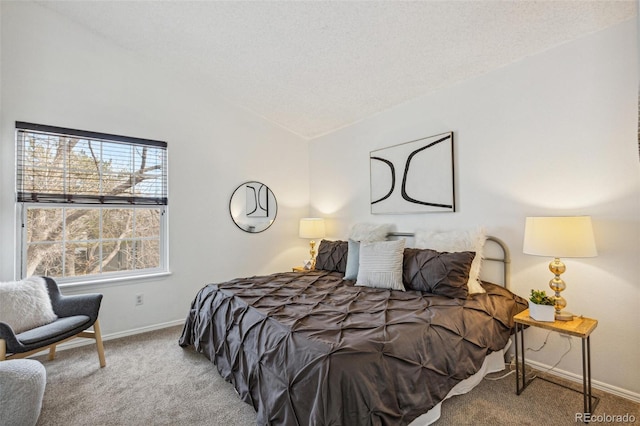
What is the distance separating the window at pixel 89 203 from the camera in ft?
9.34

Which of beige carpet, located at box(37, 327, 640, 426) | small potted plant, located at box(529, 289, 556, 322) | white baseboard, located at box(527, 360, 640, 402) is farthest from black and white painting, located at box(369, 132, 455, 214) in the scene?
beige carpet, located at box(37, 327, 640, 426)

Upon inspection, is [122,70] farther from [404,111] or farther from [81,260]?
[404,111]

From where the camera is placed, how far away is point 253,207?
422 centimetres

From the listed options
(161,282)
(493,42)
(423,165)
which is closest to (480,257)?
(423,165)

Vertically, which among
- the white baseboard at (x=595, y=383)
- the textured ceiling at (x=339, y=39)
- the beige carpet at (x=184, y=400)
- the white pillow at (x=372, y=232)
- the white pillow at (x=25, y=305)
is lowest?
the beige carpet at (x=184, y=400)

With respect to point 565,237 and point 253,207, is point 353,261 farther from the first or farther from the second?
point 253,207

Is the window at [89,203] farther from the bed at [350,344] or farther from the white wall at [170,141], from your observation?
the bed at [350,344]

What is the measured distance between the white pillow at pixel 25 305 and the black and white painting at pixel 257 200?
2.23 meters

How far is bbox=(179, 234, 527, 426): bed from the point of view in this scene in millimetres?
1395

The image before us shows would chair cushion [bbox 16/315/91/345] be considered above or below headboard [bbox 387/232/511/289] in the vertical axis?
below

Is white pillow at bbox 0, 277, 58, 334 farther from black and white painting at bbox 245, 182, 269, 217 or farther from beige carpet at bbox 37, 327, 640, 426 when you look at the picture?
black and white painting at bbox 245, 182, 269, 217

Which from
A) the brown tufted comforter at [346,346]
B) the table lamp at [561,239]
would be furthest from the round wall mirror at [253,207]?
the table lamp at [561,239]

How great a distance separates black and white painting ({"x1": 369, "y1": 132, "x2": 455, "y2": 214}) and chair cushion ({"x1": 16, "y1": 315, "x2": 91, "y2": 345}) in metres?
3.02

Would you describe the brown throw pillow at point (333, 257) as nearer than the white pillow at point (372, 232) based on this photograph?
Yes
